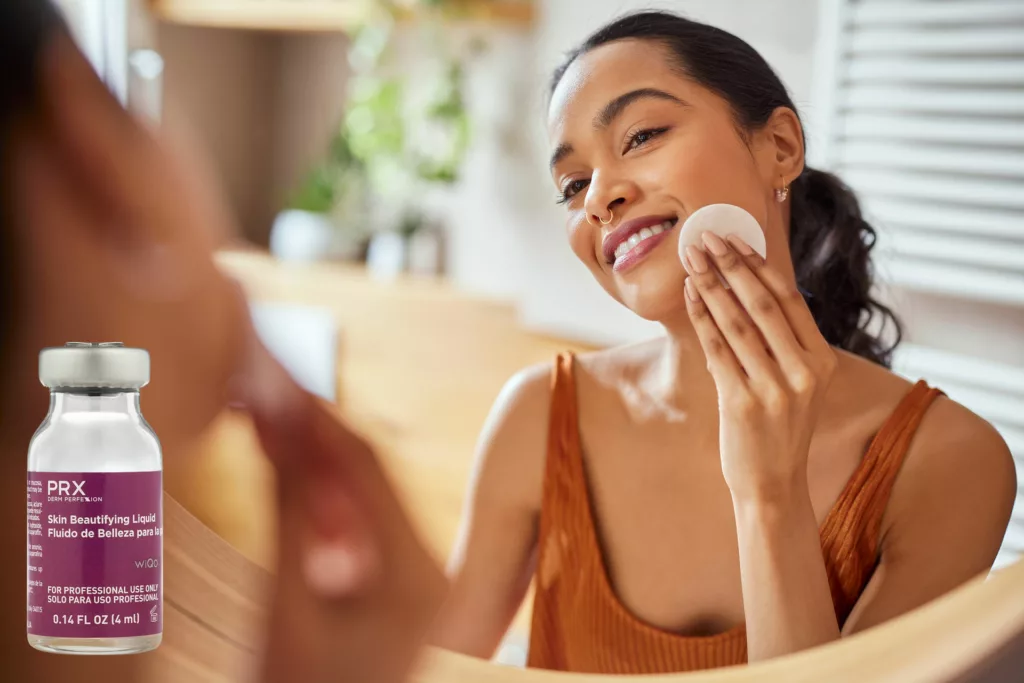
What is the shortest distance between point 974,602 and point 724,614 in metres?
0.16

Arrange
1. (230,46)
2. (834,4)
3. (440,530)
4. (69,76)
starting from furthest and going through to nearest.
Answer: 1. (230,46)
2. (440,530)
3. (834,4)
4. (69,76)

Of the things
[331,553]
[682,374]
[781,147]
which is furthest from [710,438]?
[331,553]

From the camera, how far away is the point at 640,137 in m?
0.40

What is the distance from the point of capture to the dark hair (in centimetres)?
42

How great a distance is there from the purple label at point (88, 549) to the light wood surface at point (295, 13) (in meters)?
0.96

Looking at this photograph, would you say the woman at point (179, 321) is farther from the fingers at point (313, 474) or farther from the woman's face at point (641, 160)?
the woman's face at point (641, 160)

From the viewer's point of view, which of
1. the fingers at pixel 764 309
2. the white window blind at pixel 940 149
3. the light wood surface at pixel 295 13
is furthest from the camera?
the light wood surface at pixel 295 13

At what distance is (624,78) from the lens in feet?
1.32

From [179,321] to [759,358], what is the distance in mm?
196

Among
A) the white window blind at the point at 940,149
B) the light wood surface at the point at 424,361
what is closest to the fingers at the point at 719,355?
the white window blind at the point at 940,149

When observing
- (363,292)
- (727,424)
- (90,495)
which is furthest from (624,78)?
(363,292)

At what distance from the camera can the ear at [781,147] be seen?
431 mm

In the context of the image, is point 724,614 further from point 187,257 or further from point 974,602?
point 187,257

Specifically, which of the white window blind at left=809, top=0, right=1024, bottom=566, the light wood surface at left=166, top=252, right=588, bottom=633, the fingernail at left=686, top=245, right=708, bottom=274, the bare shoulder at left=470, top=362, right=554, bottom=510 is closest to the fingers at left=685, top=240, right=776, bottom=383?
the fingernail at left=686, top=245, right=708, bottom=274
